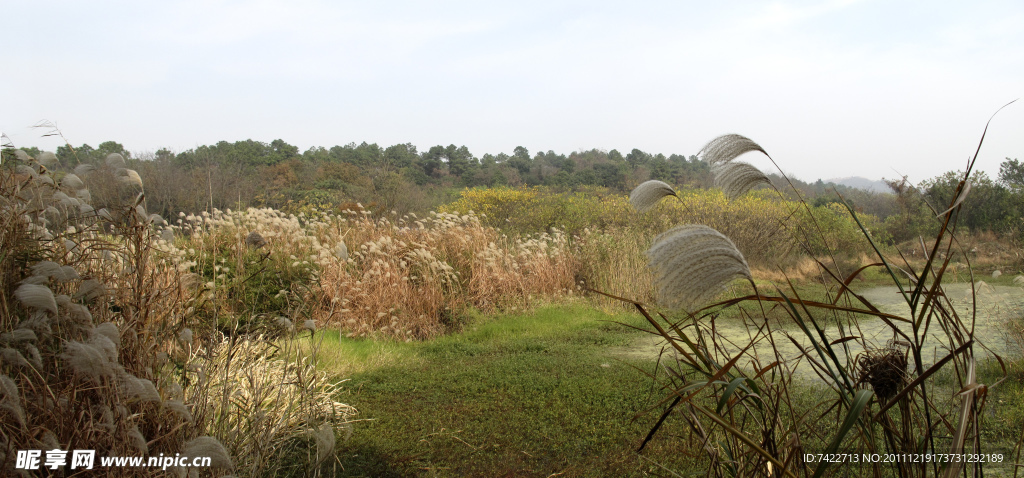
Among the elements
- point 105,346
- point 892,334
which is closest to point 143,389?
point 105,346

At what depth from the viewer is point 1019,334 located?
4312mm

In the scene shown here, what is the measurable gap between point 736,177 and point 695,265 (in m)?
0.64

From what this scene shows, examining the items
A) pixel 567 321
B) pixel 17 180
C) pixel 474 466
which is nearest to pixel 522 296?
pixel 567 321

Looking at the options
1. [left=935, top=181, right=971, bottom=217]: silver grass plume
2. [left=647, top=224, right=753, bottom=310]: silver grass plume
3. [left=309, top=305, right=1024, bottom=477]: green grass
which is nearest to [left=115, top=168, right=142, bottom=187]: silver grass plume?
[left=309, top=305, right=1024, bottom=477]: green grass

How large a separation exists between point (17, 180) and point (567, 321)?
550 cm

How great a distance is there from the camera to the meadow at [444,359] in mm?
1633

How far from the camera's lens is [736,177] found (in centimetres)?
189

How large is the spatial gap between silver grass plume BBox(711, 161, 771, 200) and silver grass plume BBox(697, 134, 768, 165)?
30mm

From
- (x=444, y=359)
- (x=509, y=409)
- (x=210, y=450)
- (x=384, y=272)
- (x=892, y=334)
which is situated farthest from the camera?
(x=384, y=272)

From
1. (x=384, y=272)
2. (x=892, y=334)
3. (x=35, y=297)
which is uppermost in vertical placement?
(x=35, y=297)

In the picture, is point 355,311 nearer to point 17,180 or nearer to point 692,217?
point 17,180

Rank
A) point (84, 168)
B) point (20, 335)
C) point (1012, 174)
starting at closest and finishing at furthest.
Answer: point (20, 335), point (84, 168), point (1012, 174)

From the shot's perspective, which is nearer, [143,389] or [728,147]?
[143,389]

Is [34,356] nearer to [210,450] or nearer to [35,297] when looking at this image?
[35,297]
